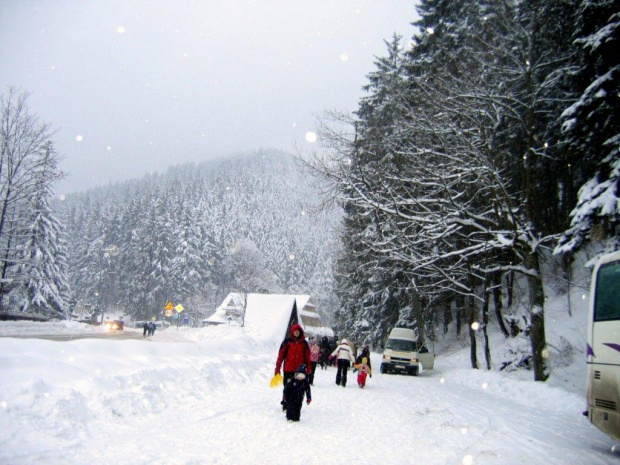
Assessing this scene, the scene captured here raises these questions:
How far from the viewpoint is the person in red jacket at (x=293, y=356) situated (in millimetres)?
9672

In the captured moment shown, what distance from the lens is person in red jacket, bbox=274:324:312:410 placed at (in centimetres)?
967

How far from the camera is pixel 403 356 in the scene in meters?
24.7

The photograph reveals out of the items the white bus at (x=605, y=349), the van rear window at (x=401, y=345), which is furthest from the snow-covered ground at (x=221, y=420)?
the van rear window at (x=401, y=345)

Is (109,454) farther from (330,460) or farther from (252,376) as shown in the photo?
(252,376)

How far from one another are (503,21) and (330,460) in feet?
47.8

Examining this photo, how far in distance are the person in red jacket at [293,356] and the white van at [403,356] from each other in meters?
16.1

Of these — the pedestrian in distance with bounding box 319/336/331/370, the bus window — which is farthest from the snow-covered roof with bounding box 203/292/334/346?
the bus window

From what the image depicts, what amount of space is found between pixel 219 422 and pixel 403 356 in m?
18.0

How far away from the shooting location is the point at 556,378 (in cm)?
1600

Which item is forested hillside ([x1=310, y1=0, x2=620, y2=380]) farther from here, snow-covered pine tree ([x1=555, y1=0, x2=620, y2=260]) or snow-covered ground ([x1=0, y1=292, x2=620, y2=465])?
snow-covered ground ([x1=0, y1=292, x2=620, y2=465])

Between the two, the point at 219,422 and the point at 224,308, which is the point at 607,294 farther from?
the point at 224,308

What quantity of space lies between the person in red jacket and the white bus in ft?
17.2

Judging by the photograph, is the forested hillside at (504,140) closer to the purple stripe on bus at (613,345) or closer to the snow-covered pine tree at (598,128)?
the snow-covered pine tree at (598,128)

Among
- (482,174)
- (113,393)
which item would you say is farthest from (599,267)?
(113,393)
